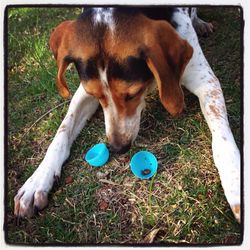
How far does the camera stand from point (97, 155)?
351 cm

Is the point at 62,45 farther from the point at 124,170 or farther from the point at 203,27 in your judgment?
the point at 203,27

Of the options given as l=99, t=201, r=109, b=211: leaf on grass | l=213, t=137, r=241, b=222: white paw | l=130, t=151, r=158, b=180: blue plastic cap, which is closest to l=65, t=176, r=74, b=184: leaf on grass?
l=99, t=201, r=109, b=211: leaf on grass

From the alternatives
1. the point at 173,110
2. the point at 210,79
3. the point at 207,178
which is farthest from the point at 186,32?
the point at 207,178

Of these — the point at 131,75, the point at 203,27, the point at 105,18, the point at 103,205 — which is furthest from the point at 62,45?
the point at 203,27

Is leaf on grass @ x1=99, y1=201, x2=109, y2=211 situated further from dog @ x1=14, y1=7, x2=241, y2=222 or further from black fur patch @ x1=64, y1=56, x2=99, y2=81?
black fur patch @ x1=64, y1=56, x2=99, y2=81

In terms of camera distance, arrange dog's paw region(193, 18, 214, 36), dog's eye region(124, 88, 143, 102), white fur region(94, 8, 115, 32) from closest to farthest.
A: white fur region(94, 8, 115, 32)
dog's eye region(124, 88, 143, 102)
dog's paw region(193, 18, 214, 36)

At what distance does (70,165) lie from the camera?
3.52 m

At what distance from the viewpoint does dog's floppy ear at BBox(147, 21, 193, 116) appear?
3150 millimetres

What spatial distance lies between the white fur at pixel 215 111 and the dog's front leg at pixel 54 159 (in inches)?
29.7

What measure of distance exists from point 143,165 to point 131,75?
2.04ft

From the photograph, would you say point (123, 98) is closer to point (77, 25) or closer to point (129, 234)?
point (77, 25)

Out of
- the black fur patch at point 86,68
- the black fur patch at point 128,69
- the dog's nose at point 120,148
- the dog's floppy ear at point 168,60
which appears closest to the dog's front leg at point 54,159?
the dog's nose at point 120,148

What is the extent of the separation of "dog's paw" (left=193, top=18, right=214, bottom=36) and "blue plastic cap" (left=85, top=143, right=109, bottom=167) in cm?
126

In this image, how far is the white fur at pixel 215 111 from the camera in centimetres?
300
